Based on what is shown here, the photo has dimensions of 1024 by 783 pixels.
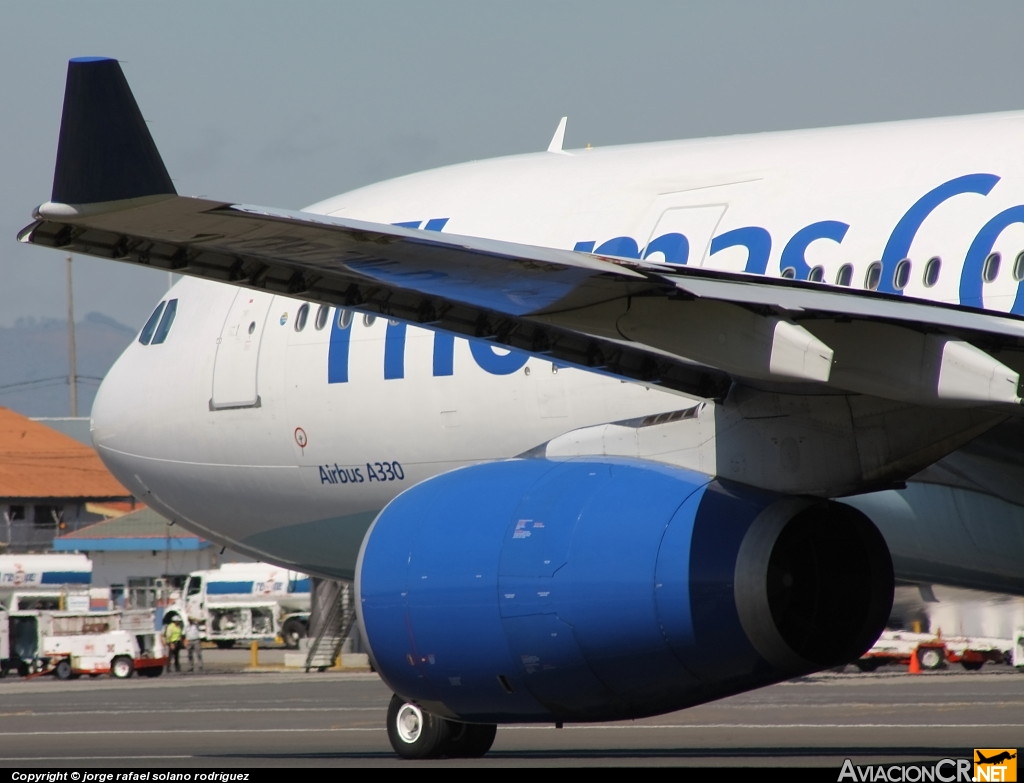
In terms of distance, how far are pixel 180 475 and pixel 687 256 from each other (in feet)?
17.7

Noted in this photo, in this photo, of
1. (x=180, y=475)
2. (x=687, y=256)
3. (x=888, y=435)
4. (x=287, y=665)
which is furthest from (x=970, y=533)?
(x=287, y=665)

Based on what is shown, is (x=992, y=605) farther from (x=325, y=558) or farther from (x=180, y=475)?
(x=180, y=475)

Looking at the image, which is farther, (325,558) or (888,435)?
(325,558)

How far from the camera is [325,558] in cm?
1409

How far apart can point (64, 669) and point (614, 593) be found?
3087 cm

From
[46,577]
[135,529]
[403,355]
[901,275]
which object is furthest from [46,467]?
[901,275]

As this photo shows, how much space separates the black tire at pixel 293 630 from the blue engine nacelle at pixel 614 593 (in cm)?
4245

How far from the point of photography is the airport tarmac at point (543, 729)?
14.4m

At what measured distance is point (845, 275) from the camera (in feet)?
35.2

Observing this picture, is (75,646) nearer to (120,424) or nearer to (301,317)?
(120,424)

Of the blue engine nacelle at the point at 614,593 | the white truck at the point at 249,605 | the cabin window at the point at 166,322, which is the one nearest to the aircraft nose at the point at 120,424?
the cabin window at the point at 166,322

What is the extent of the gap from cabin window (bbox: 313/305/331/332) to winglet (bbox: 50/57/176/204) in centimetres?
687

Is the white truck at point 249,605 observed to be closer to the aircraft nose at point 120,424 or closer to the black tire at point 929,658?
the black tire at point 929,658

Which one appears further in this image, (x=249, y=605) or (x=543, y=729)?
(x=249, y=605)
